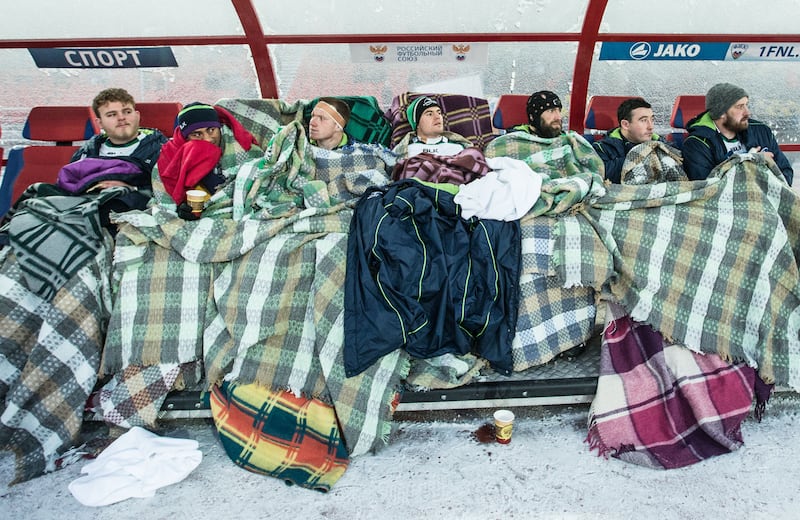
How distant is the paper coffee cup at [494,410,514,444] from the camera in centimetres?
229

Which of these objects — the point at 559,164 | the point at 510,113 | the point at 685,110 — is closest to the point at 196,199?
the point at 559,164

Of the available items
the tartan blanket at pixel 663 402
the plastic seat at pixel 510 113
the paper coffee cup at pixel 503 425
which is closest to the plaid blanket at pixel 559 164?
the tartan blanket at pixel 663 402

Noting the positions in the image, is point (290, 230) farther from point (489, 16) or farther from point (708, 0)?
point (708, 0)

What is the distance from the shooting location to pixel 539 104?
366 centimetres

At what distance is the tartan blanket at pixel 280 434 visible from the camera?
2.19 m

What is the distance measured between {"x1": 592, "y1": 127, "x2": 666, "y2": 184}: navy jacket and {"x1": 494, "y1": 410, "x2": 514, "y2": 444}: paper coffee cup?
1.73 meters

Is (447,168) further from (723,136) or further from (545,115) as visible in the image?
(723,136)

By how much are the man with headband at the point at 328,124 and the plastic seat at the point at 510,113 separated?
54.8 inches

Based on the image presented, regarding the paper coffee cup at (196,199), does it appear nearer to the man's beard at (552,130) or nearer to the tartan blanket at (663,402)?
the tartan blanket at (663,402)

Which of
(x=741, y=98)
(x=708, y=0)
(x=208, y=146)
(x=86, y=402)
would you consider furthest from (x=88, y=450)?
(x=708, y=0)

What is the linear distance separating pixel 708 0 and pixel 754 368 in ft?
10.9

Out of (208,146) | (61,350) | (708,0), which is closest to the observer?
(61,350)

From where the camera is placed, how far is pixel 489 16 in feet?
14.5

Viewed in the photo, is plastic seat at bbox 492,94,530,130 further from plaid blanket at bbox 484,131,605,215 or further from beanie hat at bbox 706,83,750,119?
beanie hat at bbox 706,83,750,119
